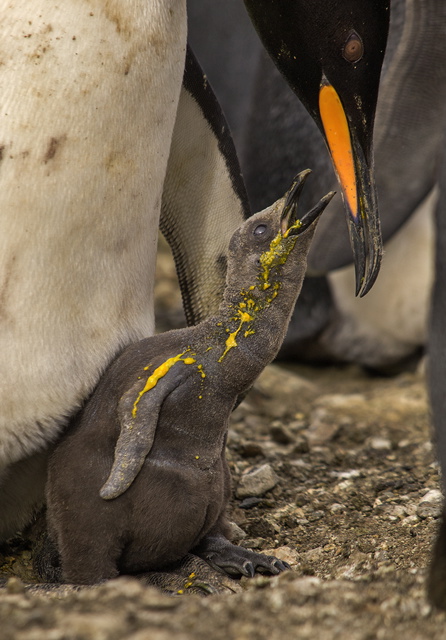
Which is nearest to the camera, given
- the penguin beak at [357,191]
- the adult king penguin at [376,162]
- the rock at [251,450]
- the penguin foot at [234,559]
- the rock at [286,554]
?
the penguin foot at [234,559]

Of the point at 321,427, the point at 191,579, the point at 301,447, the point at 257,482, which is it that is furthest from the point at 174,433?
the point at 321,427

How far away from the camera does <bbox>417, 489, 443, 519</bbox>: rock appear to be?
267cm

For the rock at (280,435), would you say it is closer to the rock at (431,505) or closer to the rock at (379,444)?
the rock at (379,444)

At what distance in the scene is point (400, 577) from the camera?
2035 millimetres

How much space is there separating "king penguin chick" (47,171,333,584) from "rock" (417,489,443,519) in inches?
23.3

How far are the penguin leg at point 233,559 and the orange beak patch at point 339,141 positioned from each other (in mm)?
963

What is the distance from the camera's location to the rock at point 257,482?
293 cm

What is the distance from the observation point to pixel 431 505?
275 cm

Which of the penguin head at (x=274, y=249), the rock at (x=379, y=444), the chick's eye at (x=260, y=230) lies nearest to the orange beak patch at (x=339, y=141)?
the penguin head at (x=274, y=249)

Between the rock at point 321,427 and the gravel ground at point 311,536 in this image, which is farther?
the rock at point 321,427

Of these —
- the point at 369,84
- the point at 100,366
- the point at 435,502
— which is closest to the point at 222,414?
the point at 100,366

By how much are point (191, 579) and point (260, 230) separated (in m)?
0.91

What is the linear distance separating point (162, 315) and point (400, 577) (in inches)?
154

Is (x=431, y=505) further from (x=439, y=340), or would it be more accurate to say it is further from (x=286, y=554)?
(x=439, y=340)
